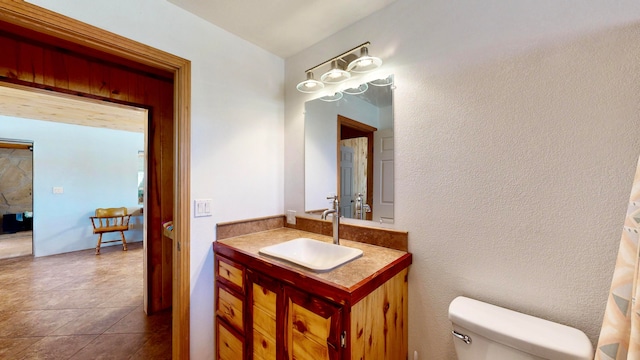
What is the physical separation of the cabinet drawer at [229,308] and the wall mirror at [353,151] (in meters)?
0.79

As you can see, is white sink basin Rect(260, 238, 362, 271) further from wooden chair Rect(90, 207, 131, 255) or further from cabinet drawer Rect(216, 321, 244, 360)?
wooden chair Rect(90, 207, 131, 255)

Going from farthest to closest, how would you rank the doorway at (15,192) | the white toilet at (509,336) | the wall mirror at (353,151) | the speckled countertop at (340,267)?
1. the doorway at (15,192)
2. the wall mirror at (353,151)
3. the speckled countertop at (340,267)
4. the white toilet at (509,336)

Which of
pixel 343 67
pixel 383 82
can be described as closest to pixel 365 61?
pixel 383 82

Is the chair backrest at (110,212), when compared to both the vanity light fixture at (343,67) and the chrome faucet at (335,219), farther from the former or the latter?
the chrome faucet at (335,219)

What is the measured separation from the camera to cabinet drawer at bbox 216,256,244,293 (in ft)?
4.54

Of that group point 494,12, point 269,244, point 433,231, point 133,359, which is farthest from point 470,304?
point 133,359

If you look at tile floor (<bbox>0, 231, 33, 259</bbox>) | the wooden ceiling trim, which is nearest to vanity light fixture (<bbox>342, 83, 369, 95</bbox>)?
the wooden ceiling trim

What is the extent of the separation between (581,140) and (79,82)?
3273 millimetres

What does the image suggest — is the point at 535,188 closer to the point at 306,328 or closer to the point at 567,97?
the point at 567,97

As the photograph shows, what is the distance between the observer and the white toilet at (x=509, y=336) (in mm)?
796

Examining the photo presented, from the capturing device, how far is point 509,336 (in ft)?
2.81

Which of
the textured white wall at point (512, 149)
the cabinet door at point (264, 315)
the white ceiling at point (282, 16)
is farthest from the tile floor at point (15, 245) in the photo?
the textured white wall at point (512, 149)

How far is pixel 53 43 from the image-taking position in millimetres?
1815

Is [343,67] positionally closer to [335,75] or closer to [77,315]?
[335,75]
